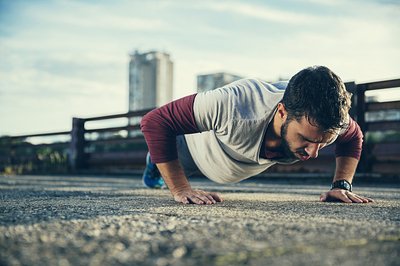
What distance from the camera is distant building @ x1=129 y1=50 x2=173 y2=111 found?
36.5 meters

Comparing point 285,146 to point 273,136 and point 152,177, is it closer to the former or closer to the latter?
point 273,136

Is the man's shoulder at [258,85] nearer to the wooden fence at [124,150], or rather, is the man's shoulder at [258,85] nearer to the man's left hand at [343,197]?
the man's left hand at [343,197]

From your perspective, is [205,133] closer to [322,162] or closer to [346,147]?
[346,147]

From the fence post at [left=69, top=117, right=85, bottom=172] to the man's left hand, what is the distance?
22.5 ft

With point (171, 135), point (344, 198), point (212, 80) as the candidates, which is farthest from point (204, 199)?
point (212, 80)

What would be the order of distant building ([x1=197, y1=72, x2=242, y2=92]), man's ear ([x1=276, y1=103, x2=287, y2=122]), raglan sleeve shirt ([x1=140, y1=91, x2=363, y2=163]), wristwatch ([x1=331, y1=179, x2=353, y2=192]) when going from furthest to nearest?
distant building ([x1=197, y1=72, x2=242, y2=92])
wristwatch ([x1=331, y1=179, x2=353, y2=192])
raglan sleeve shirt ([x1=140, y1=91, x2=363, y2=163])
man's ear ([x1=276, y1=103, x2=287, y2=122])

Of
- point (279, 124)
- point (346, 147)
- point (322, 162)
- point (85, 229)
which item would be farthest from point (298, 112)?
point (322, 162)

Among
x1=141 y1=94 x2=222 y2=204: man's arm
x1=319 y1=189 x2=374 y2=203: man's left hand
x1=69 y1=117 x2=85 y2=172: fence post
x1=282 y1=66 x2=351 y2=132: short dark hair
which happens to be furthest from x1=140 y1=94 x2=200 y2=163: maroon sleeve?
x1=69 y1=117 x2=85 y2=172: fence post

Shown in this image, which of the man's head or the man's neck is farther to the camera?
the man's neck

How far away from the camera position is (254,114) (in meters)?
2.09

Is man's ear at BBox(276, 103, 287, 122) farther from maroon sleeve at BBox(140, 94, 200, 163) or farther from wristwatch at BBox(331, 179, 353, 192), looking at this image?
wristwatch at BBox(331, 179, 353, 192)

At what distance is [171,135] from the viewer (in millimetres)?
2232

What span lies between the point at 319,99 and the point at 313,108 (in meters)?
0.05

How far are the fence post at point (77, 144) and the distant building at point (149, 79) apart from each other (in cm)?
2731
